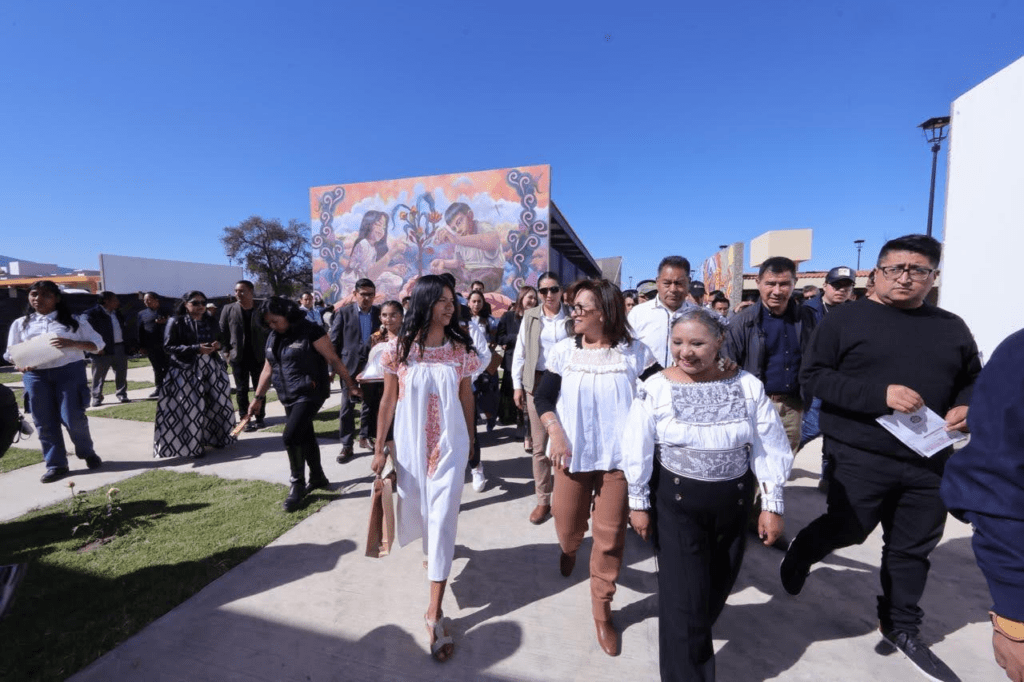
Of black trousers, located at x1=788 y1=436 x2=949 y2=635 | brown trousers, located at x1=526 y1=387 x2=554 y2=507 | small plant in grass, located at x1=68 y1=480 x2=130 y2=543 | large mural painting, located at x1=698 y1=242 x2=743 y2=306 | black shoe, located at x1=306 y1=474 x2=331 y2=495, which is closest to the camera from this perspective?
black trousers, located at x1=788 y1=436 x2=949 y2=635

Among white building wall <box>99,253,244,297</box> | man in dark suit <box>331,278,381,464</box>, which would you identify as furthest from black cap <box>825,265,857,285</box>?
white building wall <box>99,253,244,297</box>

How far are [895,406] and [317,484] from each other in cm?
445

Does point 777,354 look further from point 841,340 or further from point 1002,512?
point 1002,512

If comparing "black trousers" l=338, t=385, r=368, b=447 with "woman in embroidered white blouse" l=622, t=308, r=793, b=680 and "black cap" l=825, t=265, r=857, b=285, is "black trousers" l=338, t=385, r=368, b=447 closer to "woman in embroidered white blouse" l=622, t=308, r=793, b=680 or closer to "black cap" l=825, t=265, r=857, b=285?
"woman in embroidered white blouse" l=622, t=308, r=793, b=680

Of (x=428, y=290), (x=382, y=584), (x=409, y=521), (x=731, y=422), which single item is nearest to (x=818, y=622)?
(x=731, y=422)

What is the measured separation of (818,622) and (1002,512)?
72.9 inches

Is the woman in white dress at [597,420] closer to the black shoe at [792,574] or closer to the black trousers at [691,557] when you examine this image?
the black trousers at [691,557]

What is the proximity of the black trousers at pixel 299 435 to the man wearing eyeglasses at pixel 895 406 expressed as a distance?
3.82 meters

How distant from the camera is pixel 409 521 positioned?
2566 millimetres

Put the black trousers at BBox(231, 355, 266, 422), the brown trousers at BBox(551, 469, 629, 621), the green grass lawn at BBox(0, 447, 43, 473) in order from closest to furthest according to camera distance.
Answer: the brown trousers at BBox(551, 469, 629, 621), the green grass lawn at BBox(0, 447, 43, 473), the black trousers at BBox(231, 355, 266, 422)

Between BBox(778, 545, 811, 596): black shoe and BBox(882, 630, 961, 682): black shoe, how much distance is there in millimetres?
408

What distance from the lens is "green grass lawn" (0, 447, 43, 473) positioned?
498cm

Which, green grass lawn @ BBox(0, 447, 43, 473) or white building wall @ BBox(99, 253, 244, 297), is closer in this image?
green grass lawn @ BBox(0, 447, 43, 473)

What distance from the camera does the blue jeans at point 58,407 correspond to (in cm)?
461
